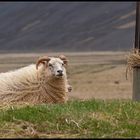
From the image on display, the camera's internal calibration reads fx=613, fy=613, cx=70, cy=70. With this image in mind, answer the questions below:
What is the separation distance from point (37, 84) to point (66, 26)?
9831 centimetres

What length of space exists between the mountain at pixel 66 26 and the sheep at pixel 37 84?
7199 cm

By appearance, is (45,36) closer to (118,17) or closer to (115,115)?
(118,17)

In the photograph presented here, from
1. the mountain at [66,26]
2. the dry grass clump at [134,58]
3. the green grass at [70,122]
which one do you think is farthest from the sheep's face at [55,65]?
the mountain at [66,26]

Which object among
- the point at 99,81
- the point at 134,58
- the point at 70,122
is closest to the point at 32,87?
the point at 134,58

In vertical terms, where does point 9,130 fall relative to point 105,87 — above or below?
below

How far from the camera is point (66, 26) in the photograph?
112m

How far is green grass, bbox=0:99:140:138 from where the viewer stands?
835cm

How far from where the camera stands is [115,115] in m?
9.36

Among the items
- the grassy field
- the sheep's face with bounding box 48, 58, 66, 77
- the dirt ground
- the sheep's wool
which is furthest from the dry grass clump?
the dirt ground

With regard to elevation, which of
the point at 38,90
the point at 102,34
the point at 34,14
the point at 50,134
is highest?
the point at 34,14

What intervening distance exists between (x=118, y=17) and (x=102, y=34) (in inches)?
374

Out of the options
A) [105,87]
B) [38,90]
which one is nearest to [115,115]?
[38,90]

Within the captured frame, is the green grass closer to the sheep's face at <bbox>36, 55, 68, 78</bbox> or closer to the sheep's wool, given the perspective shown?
the sheep's wool

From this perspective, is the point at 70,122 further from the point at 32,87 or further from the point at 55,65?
the point at 55,65
